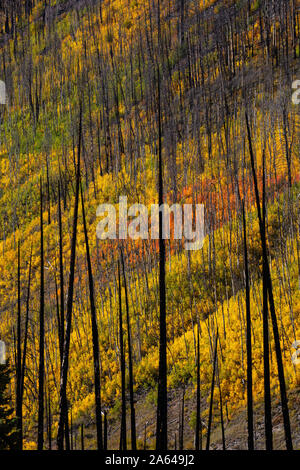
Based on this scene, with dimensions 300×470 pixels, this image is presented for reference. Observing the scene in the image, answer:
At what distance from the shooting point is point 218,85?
134 feet

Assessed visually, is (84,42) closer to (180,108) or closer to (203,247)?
(180,108)

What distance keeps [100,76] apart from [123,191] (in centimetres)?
1975

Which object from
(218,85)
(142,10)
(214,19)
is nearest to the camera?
(218,85)

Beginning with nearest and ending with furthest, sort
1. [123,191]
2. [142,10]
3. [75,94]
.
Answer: [123,191] → [75,94] → [142,10]

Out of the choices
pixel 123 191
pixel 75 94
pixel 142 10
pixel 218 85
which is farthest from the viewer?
pixel 142 10

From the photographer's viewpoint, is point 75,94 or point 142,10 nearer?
point 75,94

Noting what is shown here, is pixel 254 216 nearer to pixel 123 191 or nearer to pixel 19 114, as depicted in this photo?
pixel 123 191

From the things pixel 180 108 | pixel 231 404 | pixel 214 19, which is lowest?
pixel 231 404

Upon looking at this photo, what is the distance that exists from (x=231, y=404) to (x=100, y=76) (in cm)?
3982

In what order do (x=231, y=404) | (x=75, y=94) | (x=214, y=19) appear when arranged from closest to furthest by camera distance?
(x=231, y=404), (x=214, y=19), (x=75, y=94)

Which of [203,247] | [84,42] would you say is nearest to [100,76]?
[84,42]

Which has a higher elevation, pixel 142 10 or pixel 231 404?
pixel 142 10

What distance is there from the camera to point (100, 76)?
167 feet

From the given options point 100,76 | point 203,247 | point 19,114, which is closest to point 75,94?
point 100,76
